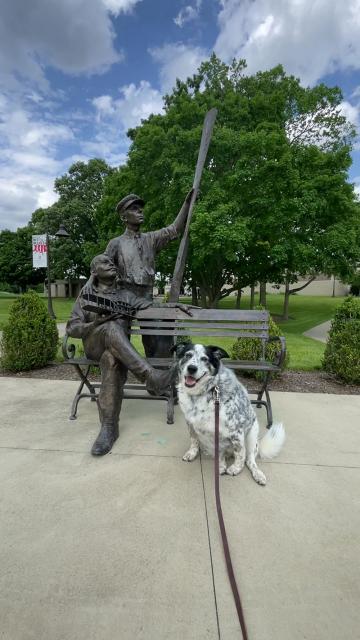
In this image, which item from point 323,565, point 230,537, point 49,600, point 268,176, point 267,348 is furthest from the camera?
point 268,176

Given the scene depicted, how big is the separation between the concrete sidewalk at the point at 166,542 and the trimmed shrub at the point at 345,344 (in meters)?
2.13

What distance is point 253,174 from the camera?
13828mm

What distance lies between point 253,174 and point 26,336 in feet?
Result: 37.8

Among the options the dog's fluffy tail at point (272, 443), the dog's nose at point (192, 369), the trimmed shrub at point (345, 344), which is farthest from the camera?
the trimmed shrub at point (345, 344)

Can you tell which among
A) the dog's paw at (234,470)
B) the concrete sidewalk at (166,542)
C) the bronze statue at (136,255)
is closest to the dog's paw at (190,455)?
the concrete sidewalk at (166,542)

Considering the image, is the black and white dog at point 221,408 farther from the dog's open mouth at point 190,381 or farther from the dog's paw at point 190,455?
the dog's paw at point 190,455

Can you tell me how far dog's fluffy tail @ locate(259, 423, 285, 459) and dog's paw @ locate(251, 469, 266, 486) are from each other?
27cm

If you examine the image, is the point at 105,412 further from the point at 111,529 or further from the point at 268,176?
the point at 268,176

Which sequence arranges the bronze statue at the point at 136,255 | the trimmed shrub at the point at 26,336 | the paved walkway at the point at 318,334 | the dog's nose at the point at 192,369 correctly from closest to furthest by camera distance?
the dog's nose at the point at 192,369
the bronze statue at the point at 136,255
the trimmed shrub at the point at 26,336
the paved walkway at the point at 318,334

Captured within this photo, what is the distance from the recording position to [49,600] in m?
1.58

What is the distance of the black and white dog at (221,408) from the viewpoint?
2520 millimetres

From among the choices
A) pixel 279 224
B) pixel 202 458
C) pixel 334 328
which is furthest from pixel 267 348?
pixel 279 224

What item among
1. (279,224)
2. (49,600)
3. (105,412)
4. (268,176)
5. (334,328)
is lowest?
(49,600)

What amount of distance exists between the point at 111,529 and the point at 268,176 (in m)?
14.2
